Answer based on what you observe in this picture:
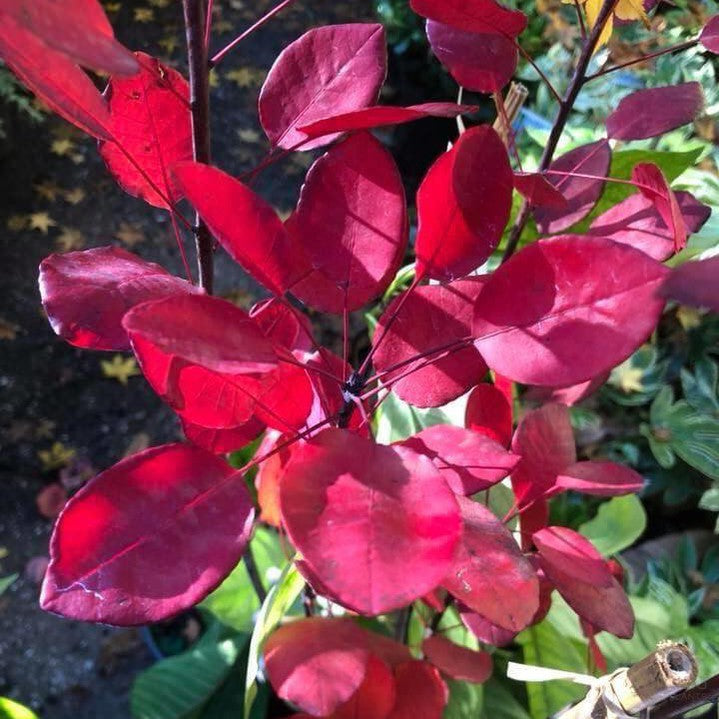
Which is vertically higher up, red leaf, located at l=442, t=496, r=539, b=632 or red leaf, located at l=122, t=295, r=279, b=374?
red leaf, located at l=122, t=295, r=279, b=374

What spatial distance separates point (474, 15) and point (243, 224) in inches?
8.0

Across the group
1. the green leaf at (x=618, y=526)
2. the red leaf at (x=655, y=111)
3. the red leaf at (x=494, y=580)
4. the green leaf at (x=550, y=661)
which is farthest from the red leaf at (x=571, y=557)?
the green leaf at (x=618, y=526)

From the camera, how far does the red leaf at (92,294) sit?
0.37 meters

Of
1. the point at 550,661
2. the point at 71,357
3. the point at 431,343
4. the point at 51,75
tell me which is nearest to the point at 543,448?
the point at 431,343

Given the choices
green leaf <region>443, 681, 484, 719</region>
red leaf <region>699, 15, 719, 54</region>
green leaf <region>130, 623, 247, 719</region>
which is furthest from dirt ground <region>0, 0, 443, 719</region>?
red leaf <region>699, 15, 719, 54</region>

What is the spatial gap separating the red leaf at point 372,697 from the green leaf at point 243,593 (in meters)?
0.44

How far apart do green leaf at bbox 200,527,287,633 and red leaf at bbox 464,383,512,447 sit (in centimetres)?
58

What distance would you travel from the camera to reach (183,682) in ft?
3.41

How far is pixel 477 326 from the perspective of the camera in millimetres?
376

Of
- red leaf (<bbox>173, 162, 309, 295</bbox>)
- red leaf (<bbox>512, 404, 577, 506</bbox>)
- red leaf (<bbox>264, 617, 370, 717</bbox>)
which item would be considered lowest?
red leaf (<bbox>264, 617, 370, 717</bbox>)

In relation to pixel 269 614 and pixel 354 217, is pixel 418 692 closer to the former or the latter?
pixel 269 614

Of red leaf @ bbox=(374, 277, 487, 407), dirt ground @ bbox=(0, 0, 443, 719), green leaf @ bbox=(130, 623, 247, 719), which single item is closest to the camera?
red leaf @ bbox=(374, 277, 487, 407)

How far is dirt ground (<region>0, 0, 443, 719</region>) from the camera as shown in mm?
1513

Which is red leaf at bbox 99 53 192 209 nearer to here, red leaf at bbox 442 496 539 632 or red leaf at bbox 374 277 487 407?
red leaf at bbox 374 277 487 407
